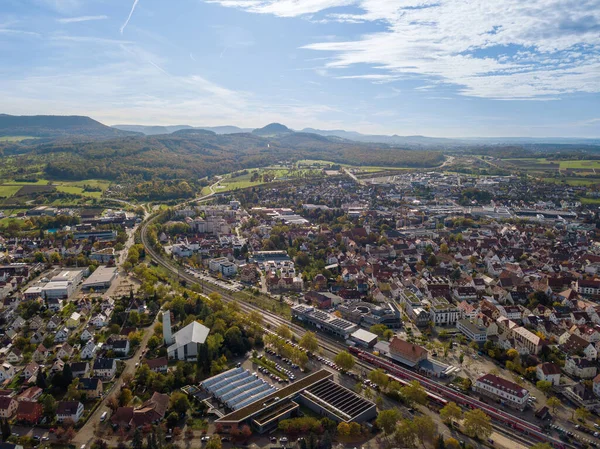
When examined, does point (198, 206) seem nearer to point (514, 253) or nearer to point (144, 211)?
point (144, 211)

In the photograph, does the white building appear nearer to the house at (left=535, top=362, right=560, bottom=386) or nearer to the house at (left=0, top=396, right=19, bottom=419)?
the house at (left=535, top=362, right=560, bottom=386)

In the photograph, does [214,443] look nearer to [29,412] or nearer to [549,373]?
[29,412]

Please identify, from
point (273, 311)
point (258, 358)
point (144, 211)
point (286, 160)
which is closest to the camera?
point (258, 358)

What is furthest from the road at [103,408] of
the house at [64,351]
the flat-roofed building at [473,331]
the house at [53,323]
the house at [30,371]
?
the flat-roofed building at [473,331]

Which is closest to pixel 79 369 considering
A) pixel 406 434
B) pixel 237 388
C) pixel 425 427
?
pixel 237 388

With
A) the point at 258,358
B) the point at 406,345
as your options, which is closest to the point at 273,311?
the point at 258,358

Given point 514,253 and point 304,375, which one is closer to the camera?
point 304,375
